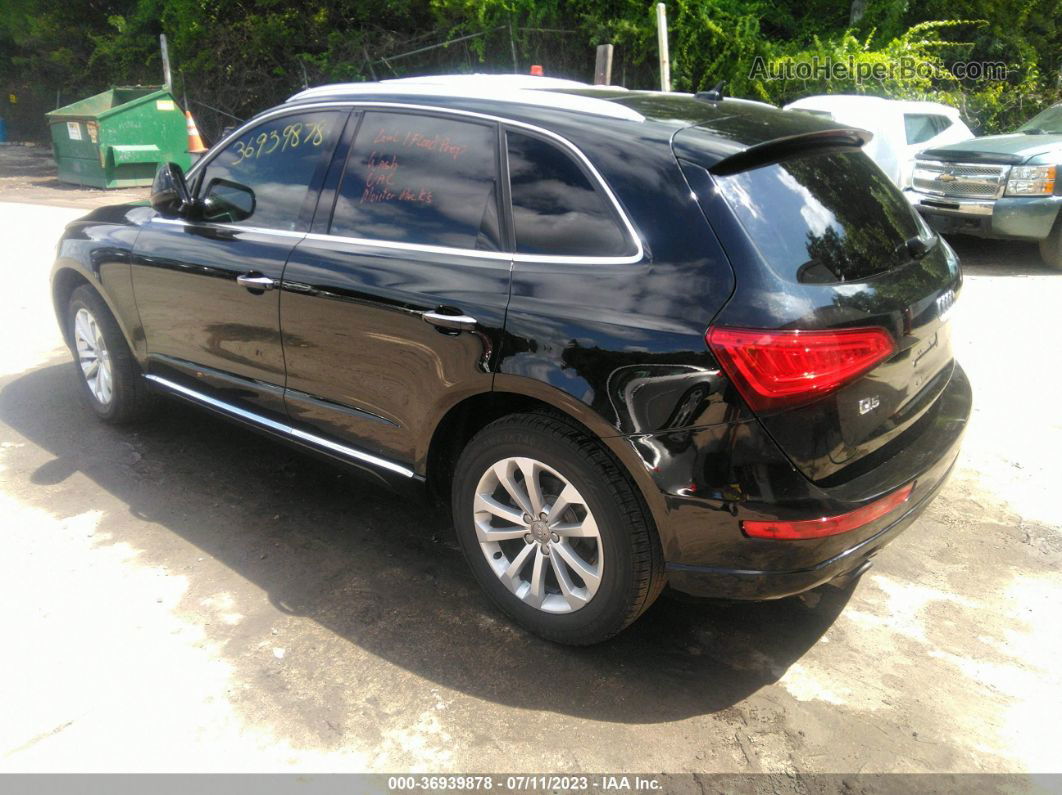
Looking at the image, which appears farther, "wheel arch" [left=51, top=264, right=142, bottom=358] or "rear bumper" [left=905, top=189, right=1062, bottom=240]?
"rear bumper" [left=905, top=189, right=1062, bottom=240]

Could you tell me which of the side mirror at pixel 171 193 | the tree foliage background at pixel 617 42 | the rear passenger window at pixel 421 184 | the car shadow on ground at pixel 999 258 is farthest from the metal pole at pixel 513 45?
the rear passenger window at pixel 421 184

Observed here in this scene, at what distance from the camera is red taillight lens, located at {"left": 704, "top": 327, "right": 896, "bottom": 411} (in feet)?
8.27

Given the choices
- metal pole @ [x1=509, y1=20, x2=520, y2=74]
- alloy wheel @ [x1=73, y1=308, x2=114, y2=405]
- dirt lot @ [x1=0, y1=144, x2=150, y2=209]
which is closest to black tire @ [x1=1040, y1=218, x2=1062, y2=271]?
alloy wheel @ [x1=73, y1=308, x2=114, y2=405]

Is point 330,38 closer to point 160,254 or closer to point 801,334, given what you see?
point 160,254

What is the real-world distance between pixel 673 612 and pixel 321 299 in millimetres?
1796

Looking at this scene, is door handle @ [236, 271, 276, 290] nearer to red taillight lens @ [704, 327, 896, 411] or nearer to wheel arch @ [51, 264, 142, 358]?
wheel arch @ [51, 264, 142, 358]

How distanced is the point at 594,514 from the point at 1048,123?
9.91 meters

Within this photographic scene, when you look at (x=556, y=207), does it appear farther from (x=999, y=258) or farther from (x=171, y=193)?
(x=999, y=258)

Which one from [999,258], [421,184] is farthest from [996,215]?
[421,184]

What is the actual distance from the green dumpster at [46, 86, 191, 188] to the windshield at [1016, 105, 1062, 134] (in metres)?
12.8

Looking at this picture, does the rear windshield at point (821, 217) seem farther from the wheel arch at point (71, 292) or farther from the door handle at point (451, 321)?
the wheel arch at point (71, 292)

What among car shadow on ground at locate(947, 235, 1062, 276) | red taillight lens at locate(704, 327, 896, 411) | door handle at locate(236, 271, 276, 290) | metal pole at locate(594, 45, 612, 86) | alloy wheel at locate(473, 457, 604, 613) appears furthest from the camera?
metal pole at locate(594, 45, 612, 86)

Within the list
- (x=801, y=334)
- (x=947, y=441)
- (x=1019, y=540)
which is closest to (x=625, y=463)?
(x=801, y=334)

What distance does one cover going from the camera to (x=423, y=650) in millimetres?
3156
